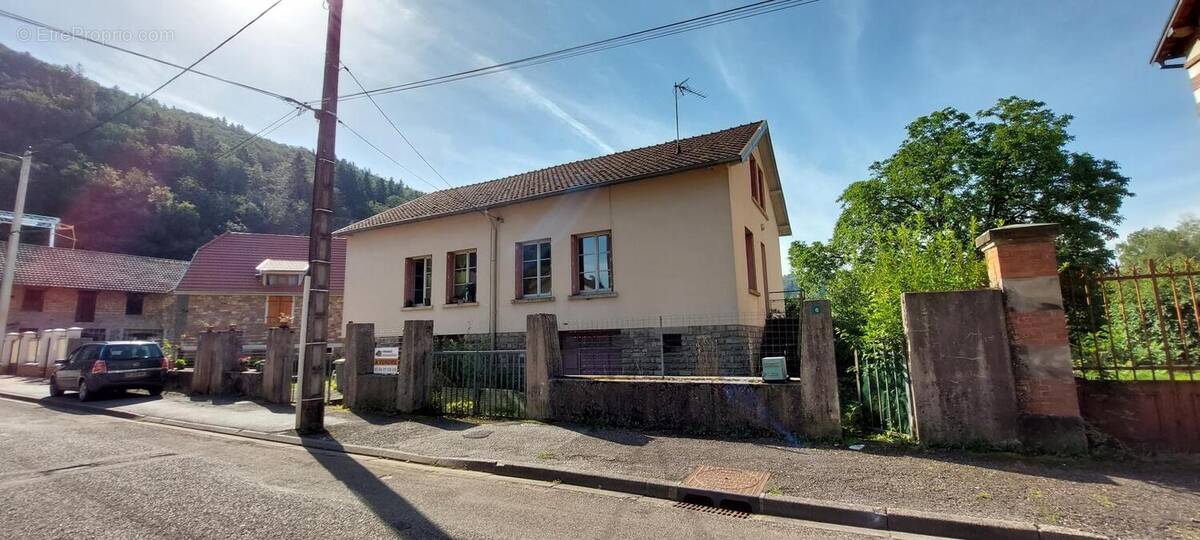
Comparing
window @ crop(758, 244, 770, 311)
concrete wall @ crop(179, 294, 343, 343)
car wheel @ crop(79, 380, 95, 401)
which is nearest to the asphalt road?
car wheel @ crop(79, 380, 95, 401)

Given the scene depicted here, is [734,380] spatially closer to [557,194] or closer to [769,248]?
[557,194]

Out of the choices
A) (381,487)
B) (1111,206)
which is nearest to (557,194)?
(381,487)

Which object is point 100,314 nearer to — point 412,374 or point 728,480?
point 412,374

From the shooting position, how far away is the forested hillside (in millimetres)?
33594

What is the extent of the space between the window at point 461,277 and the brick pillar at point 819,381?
11.2 m

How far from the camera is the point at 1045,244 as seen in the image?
607 centimetres

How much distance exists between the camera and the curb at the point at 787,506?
4.02 meters

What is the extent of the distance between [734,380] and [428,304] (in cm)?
1177

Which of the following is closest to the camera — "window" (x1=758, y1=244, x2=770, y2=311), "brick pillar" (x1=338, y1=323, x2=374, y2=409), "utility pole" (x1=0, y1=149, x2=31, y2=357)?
"brick pillar" (x1=338, y1=323, x2=374, y2=409)

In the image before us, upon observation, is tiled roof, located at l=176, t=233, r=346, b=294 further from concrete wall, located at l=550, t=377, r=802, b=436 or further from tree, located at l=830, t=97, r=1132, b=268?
tree, located at l=830, t=97, r=1132, b=268

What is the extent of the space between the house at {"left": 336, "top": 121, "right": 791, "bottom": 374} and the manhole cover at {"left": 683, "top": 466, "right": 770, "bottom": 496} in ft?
20.4

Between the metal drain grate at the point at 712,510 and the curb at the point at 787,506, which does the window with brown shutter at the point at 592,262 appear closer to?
the curb at the point at 787,506

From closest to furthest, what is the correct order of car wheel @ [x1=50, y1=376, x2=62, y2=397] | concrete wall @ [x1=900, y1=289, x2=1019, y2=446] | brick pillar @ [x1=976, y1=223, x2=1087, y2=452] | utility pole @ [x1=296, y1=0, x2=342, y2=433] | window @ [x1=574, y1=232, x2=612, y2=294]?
brick pillar @ [x1=976, y1=223, x2=1087, y2=452], concrete wall @ [x1=900, y1=289, x2=1019, y2=446], utility pole @ [x1=296, y1=0, x2=342, y2=433], window @ [x1=574, y1=232, x2=612, y2=294], car wheel @ [x1=50, y1=376, x2=62, y2=397]

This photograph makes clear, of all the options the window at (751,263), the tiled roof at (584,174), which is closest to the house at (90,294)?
the tiled roof at (584,174)
